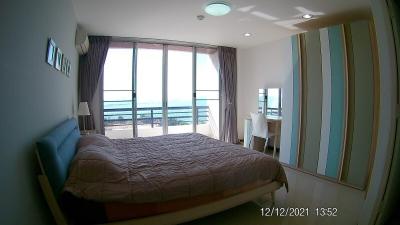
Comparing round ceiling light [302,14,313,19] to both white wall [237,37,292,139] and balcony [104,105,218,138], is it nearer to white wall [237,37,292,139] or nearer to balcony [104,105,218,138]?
white wall [237,37,292,139]

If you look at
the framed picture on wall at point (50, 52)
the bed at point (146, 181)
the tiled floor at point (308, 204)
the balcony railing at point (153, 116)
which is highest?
the framed picture on wall at point (50, 52)

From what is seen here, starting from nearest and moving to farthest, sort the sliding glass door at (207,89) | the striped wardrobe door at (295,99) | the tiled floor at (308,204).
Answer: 1. the tiled floor at (308,204)
2. the striped wardrobe door at (295,99)
3. the sliding glass door at (207,89)

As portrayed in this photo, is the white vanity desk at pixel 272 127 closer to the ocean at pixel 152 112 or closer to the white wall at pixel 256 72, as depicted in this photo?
the white wall at pixel 256 72

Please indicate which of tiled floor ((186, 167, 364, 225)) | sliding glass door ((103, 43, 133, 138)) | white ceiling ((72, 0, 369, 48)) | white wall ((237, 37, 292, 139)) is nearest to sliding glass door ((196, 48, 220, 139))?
white wall ((237, 37, 292, 139))

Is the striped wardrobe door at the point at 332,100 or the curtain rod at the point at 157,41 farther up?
the curtain rod at the point at 157,41

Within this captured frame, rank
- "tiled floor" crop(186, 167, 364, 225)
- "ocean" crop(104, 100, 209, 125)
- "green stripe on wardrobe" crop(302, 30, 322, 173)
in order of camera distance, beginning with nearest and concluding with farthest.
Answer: "tiled floor" crop(186, 167, 364, 225)
"green stripe on wardrobe" crop(302, 30, 322, 173)
"ocean" crop(104, 100, 209, 125)

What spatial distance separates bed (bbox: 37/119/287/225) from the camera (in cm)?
144

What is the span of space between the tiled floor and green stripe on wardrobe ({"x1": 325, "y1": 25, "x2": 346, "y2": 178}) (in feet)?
1.09

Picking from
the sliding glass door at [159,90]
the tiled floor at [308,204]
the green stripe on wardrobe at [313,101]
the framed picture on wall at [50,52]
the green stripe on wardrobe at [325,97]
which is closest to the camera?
the framed picture on wall at [50,52]

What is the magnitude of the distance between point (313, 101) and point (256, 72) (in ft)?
6.73

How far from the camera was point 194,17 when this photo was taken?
10.3 ft

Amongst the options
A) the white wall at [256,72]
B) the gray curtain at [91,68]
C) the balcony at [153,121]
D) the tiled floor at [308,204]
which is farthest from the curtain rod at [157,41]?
the tiled floor at [308,204]

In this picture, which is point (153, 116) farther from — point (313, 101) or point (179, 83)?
point (313, 101)

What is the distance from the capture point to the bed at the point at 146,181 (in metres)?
1.44
